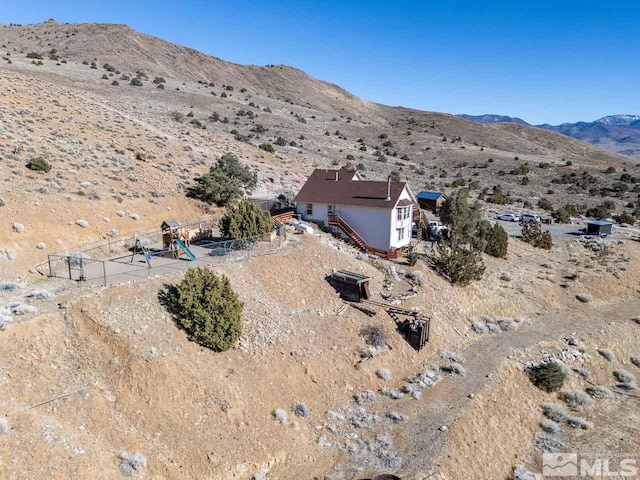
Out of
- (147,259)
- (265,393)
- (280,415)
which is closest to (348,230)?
(147,259)

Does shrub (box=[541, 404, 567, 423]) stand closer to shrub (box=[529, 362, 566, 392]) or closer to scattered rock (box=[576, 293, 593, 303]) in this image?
shrub (box=[529, 362, 566, 392])

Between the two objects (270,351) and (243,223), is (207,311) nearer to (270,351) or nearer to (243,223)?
(270,351)

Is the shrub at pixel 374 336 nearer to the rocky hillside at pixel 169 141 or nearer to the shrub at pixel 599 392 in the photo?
the shrub at pixel 599 392

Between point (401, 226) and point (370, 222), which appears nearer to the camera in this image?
point (370, 222)

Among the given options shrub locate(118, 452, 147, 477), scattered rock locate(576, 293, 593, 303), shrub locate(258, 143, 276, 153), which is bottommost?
scattered rock locate(576, 293, 593, 303)

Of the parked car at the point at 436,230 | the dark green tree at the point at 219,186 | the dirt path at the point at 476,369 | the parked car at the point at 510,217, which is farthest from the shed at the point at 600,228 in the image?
the dark green tree at the point at 219,186

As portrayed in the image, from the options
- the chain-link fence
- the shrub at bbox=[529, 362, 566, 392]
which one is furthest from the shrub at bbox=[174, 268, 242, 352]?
the shrub at bbox=[529, 362, 566, 392]
